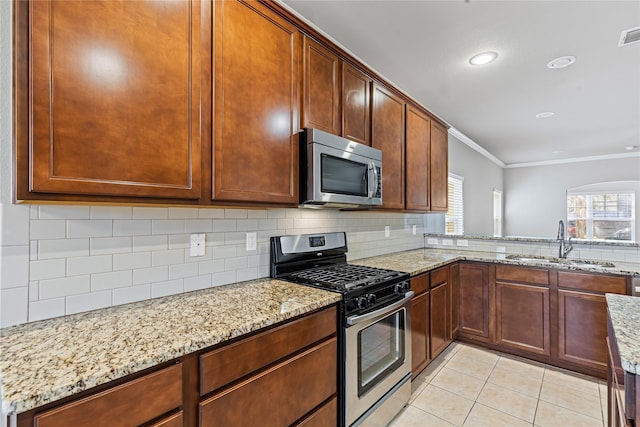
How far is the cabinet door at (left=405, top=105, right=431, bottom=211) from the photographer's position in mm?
2943

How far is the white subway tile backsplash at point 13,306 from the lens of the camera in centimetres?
113

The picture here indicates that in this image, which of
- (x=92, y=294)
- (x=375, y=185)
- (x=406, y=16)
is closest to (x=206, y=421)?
(x=92, y=294)

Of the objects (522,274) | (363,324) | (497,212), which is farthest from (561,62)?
(497,212)

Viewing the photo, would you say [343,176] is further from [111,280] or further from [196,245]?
[111,280]

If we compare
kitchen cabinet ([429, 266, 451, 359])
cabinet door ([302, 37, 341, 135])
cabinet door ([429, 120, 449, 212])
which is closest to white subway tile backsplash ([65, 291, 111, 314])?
cabinet door ([302, 37, 341, 135])

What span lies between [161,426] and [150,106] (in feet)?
3.75

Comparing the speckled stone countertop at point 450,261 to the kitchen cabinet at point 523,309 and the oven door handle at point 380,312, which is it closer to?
the kitchen cabinet at point 523,309

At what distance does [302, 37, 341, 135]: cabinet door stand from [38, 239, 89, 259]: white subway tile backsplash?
50.1 inches

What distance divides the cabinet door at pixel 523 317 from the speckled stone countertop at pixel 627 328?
1.30m

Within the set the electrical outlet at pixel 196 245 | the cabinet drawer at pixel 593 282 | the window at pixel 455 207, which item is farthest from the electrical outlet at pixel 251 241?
the window at pixel 455 207

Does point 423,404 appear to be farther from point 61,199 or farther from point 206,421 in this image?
point 61,199

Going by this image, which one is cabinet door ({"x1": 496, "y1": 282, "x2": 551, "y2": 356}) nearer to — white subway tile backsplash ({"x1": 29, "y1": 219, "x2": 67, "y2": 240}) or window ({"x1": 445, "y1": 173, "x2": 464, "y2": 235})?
window ({"x1": 445, "y1": 173, "x2": 464, "y2": 235})

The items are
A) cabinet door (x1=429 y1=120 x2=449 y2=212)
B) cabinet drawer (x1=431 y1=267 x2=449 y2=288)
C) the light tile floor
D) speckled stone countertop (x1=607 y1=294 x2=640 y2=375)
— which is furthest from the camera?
cabinet door (x1=429 y1=120 x2=449 y2=212)

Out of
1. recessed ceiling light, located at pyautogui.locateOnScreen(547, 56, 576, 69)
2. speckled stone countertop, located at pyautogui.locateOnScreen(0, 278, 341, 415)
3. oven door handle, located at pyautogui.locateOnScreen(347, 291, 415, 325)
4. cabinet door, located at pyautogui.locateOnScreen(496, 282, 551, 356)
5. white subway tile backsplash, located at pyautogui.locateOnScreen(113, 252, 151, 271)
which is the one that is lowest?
cabinet door, located at pyautogui.locateOnScreen(496, 282, 551, 356)
